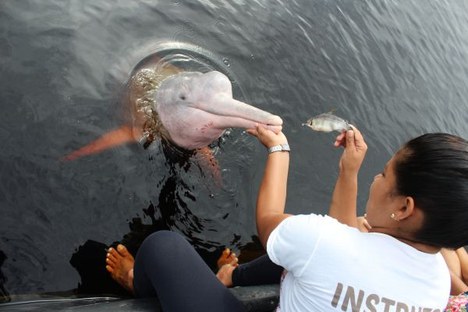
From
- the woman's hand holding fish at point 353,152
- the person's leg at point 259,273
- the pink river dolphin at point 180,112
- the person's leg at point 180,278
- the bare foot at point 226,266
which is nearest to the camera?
Result: the person's leg at point 180,278

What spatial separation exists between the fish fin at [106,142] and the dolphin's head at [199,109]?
1.28 ft

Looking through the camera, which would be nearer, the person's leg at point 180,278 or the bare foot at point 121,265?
the person's leg at point 180,278

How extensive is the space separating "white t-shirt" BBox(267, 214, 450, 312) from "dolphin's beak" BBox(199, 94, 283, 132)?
1349 mm

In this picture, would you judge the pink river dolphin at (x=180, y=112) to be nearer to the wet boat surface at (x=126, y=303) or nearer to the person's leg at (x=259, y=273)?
the person's leg at (x=259, y=273)

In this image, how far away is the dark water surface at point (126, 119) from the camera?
13.8ft

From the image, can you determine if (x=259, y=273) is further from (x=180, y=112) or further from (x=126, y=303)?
(x=180, y=112)

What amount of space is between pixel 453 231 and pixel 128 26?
4683mm

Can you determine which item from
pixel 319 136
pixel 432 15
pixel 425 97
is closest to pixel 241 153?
pixel 319 136

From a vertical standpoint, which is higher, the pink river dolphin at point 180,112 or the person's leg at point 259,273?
the pink river dolphin at point 180,112

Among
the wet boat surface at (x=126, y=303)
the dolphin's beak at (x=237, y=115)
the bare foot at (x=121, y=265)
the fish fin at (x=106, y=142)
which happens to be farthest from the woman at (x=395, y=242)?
the fish fin at (x=106, y=142)

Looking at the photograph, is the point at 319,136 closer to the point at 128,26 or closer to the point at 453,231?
the point at 128,26

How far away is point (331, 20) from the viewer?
8367 mm

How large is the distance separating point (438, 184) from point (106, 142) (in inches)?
133

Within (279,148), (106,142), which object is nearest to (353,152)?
(279,148)
